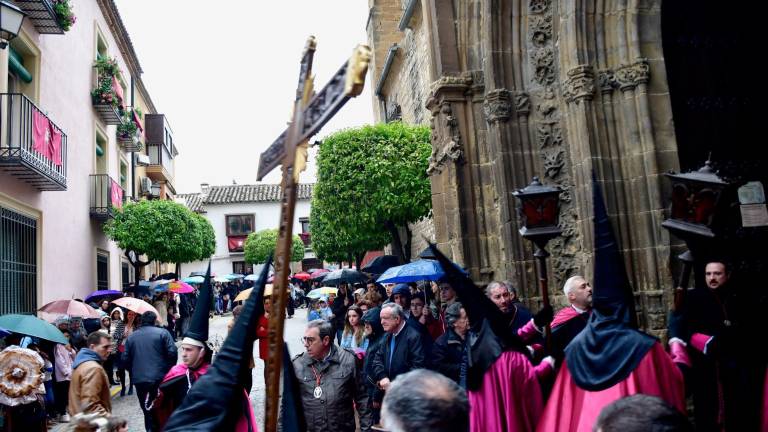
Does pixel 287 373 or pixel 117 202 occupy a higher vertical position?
pixel 117 202

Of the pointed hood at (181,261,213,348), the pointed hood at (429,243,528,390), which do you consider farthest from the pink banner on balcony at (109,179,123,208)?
the pointed hood at (429,243,528,390)

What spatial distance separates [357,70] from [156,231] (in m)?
19.4

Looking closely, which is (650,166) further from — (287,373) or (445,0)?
(287,373)

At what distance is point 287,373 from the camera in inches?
152

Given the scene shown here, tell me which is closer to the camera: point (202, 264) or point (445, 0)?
point (445, 0)

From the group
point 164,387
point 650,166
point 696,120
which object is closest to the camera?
point 164,387

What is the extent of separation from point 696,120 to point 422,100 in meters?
10.1

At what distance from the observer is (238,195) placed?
58.2m

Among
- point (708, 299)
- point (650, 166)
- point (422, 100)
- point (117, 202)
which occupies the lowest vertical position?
point (708, 299)

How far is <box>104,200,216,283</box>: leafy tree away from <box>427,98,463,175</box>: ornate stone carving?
12711 mm

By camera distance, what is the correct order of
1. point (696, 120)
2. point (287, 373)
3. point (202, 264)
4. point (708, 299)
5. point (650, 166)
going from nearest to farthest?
point (287, 373) < point (708, 299) < point (650, 166) < point (696, 120) < point (202, 264)

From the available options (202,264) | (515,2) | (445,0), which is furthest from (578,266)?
(202,264)

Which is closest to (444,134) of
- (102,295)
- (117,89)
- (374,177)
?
(374,177)

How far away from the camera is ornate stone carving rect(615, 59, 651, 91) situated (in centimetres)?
695
